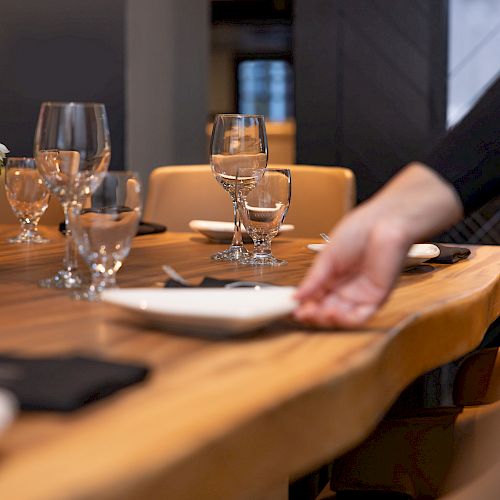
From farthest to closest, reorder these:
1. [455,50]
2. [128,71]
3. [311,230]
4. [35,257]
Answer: [455,50] → [128,71] → [311,230] → [35,257]

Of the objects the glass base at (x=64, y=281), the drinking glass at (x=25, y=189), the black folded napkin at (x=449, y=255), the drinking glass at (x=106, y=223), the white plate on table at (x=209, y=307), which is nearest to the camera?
the white plate on table at (x=209, y=307)

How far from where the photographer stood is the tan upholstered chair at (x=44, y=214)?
2475 millimetres

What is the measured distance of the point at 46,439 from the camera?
539 millimetres

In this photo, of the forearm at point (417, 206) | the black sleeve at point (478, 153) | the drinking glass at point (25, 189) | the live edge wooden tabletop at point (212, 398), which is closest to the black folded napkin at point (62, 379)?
the live edge wooden tabletop at point (212, 398)

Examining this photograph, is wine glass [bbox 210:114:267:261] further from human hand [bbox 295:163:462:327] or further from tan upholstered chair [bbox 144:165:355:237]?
tan upholstered chair [bbox 144:165:355:237]

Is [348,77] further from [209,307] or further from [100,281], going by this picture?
[209,307]

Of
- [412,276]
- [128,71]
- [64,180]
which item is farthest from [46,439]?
[128,71]

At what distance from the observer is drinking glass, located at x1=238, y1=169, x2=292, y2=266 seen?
4.92 ft

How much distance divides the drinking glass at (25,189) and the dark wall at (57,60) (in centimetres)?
242

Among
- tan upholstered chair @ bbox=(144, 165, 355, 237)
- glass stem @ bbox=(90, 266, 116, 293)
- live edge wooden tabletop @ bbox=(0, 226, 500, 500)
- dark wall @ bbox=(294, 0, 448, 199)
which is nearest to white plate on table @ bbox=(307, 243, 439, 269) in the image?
live edge wooden tabletop @ bbox=(0, 226, 500, 500)

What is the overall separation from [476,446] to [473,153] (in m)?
0.50

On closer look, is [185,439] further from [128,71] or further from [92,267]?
[128,71]

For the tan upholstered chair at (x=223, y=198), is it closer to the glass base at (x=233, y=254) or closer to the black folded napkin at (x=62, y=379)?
the glass base at (x=233, y=254)

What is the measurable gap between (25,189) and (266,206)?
51 centimetres
